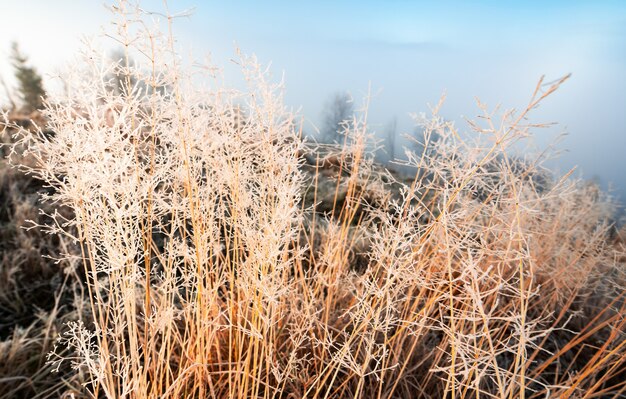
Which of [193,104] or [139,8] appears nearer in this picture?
[139,8]

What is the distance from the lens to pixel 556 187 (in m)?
1.10

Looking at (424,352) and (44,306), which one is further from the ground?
(424,352)

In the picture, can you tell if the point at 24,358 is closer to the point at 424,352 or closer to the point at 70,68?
the point at 70,68

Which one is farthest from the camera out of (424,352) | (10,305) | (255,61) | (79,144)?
(10,305)

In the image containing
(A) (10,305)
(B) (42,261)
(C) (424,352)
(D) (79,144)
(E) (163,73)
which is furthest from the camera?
(B) (42,261)

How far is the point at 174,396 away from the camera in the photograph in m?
1.23

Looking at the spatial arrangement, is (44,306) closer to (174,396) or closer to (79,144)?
(174,396)

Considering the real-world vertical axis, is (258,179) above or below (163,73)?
below

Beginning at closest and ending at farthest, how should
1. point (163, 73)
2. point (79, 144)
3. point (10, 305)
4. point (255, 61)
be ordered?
point (79, 144)
point (163, 73)
point (255, 61)
point (10, 305)

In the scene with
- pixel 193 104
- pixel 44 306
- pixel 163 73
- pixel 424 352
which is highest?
pixel 163 73

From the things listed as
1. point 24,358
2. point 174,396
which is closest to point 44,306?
point 24,358

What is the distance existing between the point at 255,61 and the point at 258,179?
0.42m

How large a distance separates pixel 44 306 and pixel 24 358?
0.64m

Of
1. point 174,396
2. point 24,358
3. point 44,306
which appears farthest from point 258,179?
point 44,306
